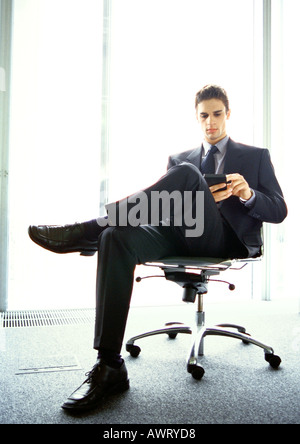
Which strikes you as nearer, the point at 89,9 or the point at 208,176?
the point at 208,176

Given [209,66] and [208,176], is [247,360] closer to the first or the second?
[208,176]

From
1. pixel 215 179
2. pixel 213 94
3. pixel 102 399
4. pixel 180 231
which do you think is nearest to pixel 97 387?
pixel 102 399

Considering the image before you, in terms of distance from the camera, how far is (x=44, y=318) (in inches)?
96.2

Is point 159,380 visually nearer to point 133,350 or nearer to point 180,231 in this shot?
point 133,350

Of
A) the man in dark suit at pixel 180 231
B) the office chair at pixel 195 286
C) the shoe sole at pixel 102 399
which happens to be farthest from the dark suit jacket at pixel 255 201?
the shoe sole at pixel 102 399

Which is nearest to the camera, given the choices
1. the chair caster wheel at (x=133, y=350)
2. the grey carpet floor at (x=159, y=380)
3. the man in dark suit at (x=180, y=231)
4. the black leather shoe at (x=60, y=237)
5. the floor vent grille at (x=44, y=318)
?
the grey carpet floor at (x=159, y=380)

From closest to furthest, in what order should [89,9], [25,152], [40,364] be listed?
[40,364] → [25,152] → [89,9]

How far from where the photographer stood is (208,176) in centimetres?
149

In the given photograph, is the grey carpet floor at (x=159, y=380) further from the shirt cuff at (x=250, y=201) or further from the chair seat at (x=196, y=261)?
the shirt cuff at (x=250, y=201)

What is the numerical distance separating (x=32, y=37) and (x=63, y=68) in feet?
0.88

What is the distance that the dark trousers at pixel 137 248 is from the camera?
1249 millimetres

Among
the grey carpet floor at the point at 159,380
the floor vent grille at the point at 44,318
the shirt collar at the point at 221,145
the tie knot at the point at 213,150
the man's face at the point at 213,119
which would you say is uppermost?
the man's face at the point at 213,119

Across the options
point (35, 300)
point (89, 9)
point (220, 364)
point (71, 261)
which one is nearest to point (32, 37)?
point (89, 9)

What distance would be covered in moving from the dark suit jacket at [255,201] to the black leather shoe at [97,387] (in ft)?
2.28
